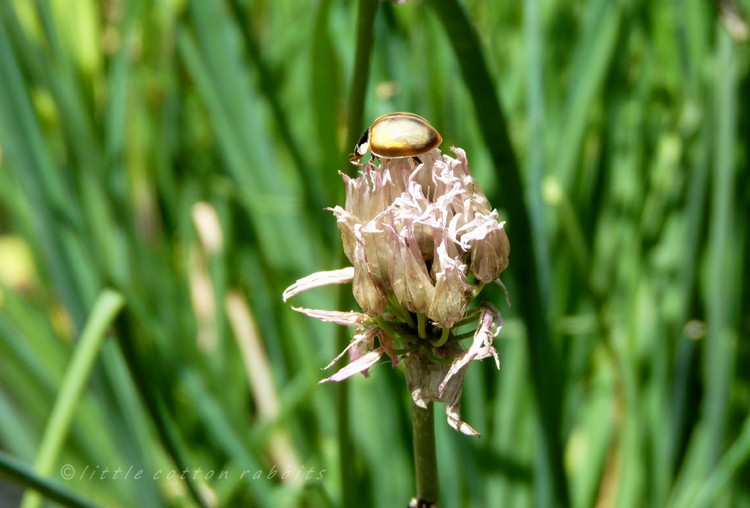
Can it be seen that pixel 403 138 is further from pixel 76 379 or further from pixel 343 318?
pixel 76 379

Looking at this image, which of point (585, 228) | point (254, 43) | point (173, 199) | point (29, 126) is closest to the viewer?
point (29, 126)

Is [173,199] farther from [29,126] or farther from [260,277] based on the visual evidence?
[29,126]

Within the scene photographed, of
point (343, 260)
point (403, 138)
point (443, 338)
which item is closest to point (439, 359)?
point (443, 338)

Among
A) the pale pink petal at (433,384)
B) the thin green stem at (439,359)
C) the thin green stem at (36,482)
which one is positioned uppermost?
the thin green stem at (439,359)

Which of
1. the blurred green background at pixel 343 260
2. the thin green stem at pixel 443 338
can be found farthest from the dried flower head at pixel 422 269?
the blurred green background at pixel 343 260

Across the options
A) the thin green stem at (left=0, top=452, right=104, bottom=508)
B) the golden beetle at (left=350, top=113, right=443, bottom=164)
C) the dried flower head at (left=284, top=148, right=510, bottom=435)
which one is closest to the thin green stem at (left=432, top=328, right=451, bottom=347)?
the dried flower head at (left=284, top=148, right=510, bottom=435)

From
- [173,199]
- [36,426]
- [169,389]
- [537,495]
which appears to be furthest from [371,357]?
[173,199]

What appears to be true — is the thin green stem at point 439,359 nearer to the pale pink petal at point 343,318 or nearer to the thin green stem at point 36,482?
the pale pink petal at point 343,318
